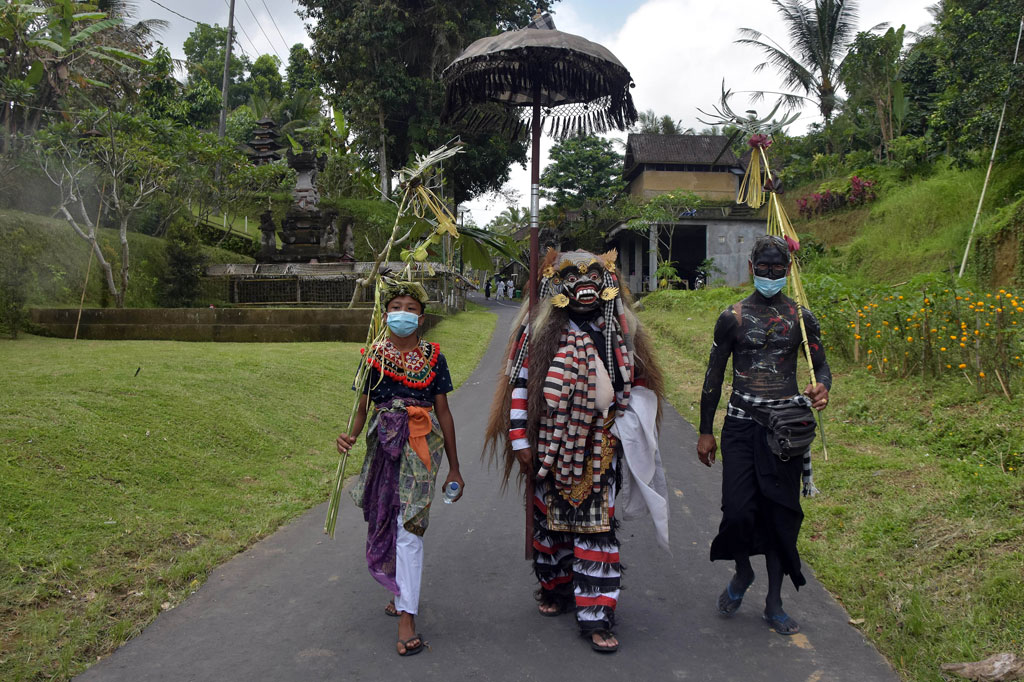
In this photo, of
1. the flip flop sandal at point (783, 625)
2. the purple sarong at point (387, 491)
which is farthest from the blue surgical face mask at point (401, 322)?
the flip flop sandal at point (783, 625)

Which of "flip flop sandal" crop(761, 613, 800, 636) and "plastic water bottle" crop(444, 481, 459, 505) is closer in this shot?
"flip flop sandal" crop(761, 613, 800, 636)

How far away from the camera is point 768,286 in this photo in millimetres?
3881

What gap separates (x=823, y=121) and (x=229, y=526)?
1422 inches

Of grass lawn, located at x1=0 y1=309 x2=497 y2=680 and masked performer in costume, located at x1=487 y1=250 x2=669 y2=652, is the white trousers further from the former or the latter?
grass lawn, located at x1=0 y1=309 x2=497 y2=680

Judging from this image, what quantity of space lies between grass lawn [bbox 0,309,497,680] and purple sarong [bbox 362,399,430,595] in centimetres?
125

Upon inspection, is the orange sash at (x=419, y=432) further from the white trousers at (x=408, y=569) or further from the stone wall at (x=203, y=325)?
the stone wall at (x=203, y=325)

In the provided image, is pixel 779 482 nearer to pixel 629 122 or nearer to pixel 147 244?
pixel 629 122

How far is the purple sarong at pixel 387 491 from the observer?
3785mm

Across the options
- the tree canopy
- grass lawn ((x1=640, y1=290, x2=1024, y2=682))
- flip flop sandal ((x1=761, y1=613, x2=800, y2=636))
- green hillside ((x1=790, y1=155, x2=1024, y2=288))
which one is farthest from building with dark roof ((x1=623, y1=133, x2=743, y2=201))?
flip flop sandal ((x1=761, y1=613, x2=800, y2=636))

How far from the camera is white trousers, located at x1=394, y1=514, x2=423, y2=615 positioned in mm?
3594

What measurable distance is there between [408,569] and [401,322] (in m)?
1.22

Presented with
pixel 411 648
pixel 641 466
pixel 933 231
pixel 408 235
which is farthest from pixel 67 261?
pixel 933 231

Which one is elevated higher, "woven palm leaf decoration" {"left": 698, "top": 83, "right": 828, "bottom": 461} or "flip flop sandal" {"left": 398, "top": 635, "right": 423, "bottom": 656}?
"woven palm leaf decoration" {"left": 698, "top": 83, "right": 828, "bottom": 461}

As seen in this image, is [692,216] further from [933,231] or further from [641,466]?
[641,466]
